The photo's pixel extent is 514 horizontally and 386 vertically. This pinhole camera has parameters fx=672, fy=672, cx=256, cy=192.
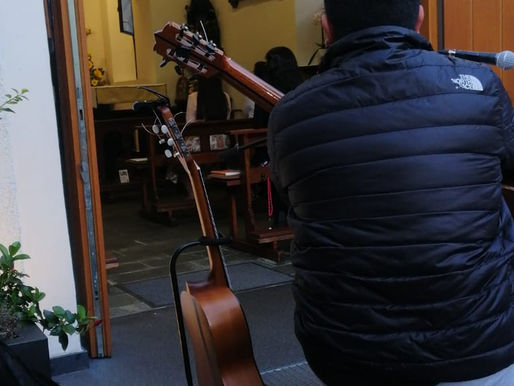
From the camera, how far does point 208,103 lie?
25.4ft

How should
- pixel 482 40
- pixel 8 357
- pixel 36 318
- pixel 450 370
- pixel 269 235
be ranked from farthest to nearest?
pixel 269 235 → pixel 482 40 → pixel 36 318 → pixel 8 357 → pixel 450 370

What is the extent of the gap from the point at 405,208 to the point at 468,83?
0.24 meters

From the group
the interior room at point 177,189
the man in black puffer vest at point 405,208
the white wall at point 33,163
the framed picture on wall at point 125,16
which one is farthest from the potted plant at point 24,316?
the framed picture on wall at point 125,16

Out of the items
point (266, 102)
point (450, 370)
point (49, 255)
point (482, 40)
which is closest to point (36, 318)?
point (49, 255)

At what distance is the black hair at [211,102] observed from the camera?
767cm

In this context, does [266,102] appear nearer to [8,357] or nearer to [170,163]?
[8,357]

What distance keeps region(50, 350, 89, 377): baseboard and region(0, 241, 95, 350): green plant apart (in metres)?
0.64

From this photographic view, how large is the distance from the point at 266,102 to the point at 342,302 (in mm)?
1135

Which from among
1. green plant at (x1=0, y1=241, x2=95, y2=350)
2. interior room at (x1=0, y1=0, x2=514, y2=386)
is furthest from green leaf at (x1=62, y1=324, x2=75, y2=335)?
interior room at (x1=0, y1=0, x2=514, y2=386)

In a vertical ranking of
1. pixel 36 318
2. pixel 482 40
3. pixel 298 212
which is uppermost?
pixel 482 40

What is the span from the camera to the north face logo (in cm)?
113

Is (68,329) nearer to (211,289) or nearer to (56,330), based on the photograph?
(56,330)

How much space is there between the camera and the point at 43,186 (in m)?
2.94

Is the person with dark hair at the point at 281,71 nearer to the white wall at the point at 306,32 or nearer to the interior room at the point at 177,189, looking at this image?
the interior room at the point at 177,189
